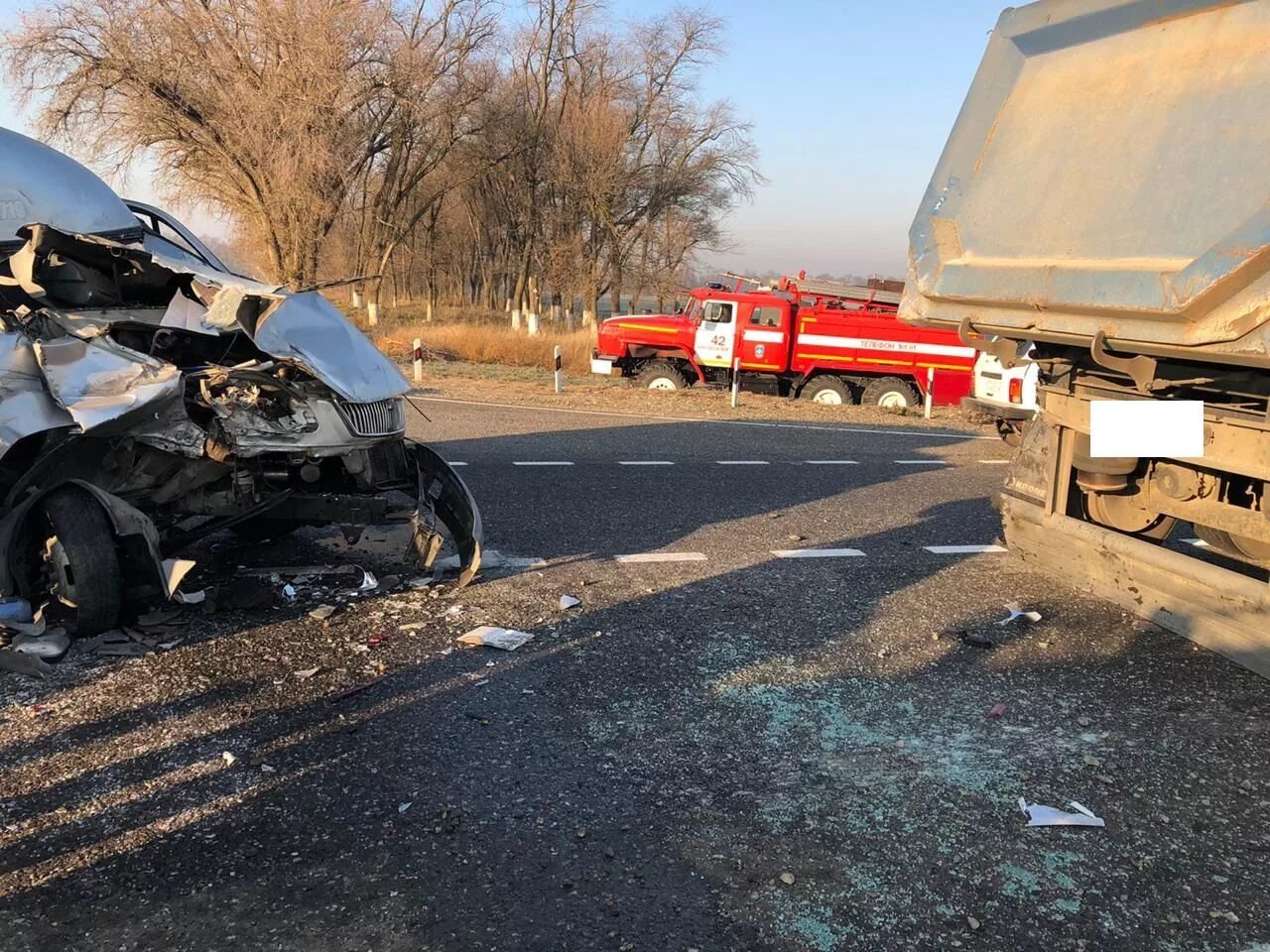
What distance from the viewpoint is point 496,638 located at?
171 inches

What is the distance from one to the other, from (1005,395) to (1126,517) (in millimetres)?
6295

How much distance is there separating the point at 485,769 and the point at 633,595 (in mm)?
1996

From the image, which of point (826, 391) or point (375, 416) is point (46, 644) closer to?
point (375, 416)

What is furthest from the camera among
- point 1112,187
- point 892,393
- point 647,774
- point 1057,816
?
point 892,393

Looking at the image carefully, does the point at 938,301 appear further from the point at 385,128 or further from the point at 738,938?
the point at 385,128

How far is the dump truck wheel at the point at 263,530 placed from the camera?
525 cm

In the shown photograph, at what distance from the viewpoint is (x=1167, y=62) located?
3.76 meters

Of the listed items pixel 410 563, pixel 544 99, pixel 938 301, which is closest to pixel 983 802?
pixel 938 301

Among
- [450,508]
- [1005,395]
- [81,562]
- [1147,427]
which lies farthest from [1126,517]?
[1005,395]

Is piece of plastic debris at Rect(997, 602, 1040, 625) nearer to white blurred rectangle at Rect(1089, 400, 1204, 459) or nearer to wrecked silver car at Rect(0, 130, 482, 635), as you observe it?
white blurred rectangle at Rect(1089, 400, 1204, 459)

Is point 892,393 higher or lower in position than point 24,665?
higher

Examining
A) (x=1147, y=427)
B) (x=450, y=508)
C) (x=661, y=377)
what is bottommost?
(x=450, y=508)

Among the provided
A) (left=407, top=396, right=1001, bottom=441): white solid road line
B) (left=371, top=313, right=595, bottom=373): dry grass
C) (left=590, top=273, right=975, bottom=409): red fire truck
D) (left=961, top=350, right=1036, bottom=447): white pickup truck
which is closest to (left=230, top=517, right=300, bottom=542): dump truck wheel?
(left=407, top=396, right=1001, bottom=441): white solid road line

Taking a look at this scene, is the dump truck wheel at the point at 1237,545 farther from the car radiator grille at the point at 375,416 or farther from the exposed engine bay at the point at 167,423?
the car radiator grille at the point at 375,416
